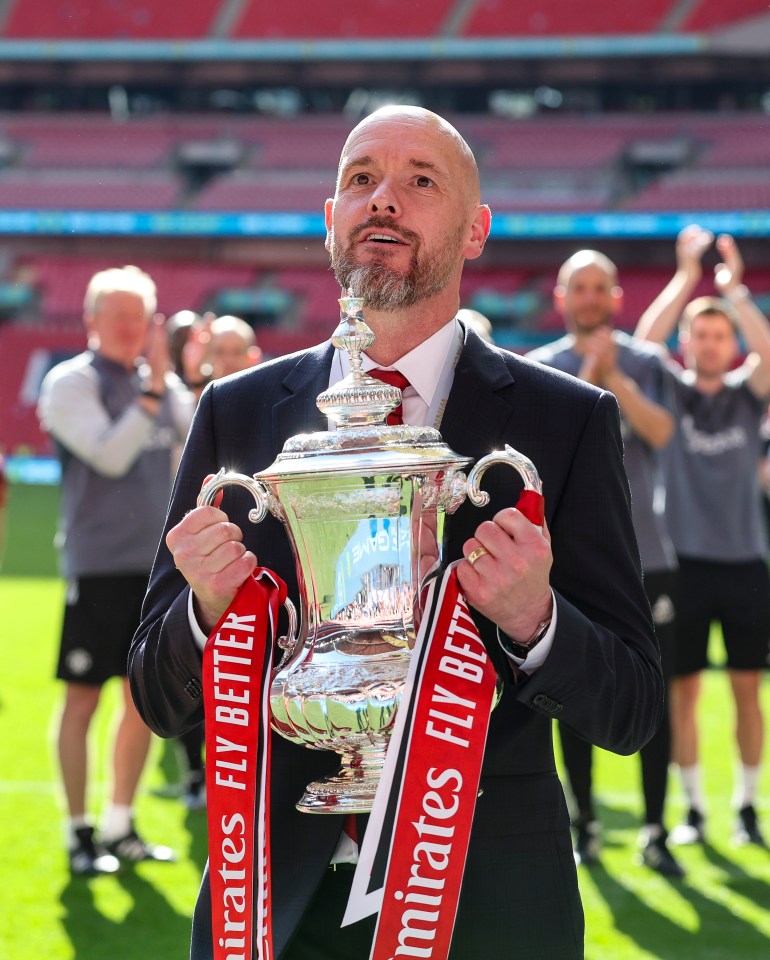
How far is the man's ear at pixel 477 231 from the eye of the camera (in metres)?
1.67

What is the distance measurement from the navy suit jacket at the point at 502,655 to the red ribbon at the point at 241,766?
0.06 metres

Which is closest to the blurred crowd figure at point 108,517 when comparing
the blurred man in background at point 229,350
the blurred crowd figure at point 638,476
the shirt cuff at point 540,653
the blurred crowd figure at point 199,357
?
the blurred crowd figure at point 199,357

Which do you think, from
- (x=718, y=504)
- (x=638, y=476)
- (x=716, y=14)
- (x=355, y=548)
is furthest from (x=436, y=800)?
(x=716, y=14)

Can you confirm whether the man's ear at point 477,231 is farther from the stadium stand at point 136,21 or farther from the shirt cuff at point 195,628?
the stadium stand at point 136,21

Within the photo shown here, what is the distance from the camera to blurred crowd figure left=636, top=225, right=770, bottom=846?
4.96m

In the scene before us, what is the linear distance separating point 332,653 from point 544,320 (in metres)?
25.2

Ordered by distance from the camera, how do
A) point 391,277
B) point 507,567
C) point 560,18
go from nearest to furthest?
point 507,567, point 391,277, point 560,18

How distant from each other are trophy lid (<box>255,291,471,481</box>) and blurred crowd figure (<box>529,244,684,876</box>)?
285 centimetres

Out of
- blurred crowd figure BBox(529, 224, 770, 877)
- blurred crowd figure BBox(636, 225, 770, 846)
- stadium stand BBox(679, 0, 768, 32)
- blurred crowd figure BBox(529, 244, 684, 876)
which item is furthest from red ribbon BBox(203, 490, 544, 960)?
stadium stand BBox(679, 0, 768, 32)

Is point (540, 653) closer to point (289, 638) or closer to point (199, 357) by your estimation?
point (289, 638)

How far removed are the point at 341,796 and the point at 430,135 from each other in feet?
2.41

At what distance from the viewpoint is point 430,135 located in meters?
1.59

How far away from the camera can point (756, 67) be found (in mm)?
26859

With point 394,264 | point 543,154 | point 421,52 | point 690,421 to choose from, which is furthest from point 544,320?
point 394,264
